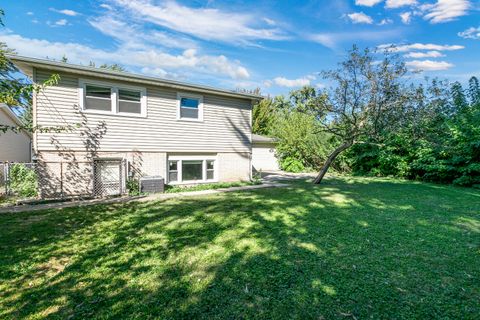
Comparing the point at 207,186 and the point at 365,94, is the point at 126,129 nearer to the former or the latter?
the point at 207,186

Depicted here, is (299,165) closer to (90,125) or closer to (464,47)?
(464,47)

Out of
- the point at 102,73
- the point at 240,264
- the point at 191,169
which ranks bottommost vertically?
the point at 240,264

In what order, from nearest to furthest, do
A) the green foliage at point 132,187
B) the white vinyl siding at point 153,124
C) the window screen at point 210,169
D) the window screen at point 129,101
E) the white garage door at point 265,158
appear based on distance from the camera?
the white vinyl siding at point 153,124
the green foliage at point 132,187
the window screen at point 129,101
the window screen at point 210,169
the white garage door at point 265,158

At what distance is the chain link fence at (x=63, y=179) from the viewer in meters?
8.12

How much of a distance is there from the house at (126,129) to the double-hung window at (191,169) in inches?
1.7

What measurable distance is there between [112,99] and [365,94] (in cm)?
1038

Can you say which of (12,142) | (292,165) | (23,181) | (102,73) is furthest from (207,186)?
(12,142)

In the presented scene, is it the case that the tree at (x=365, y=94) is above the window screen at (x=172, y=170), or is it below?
above

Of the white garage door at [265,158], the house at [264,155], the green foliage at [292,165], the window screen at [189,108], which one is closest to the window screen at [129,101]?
the window screen at [189,108]

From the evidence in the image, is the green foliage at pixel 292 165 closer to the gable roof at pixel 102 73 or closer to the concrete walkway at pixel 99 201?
the gable roof at pixel 102 73

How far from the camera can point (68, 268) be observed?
11.4 ft

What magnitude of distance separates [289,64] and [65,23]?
1662 cm

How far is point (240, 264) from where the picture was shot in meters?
3.56

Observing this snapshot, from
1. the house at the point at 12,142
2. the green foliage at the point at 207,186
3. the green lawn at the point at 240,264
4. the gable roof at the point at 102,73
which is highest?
the gable roof at the point at 102,73
